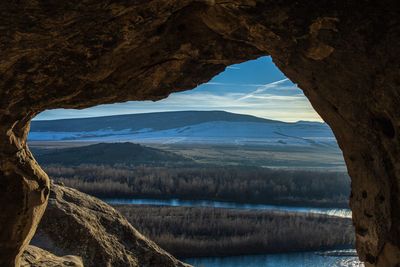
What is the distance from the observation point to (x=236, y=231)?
24.3 meters

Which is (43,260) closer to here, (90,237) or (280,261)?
(90,237)

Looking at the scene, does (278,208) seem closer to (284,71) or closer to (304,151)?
(284,71)

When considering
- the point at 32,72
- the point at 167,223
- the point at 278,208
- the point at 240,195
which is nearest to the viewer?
the point at 32,72

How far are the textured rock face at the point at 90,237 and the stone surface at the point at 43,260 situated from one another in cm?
79

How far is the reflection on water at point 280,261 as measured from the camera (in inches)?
786

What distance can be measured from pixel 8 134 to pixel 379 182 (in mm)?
4232

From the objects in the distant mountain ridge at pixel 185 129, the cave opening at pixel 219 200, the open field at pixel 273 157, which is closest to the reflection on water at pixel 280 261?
the cave opening at pixel 219 200

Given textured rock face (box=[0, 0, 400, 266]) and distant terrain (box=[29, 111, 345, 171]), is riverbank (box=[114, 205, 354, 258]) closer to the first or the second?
textured rock face (box=[0, 0, 400, 266])

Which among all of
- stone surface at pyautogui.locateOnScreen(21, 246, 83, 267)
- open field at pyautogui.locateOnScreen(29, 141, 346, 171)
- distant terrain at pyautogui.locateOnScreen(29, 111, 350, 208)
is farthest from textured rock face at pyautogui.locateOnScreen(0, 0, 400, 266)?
open field at pyautogui.locateOnScreen(29, 141, 346, 171)

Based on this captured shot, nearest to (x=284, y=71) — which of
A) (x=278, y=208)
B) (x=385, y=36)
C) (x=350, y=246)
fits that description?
(x=385, y=36)

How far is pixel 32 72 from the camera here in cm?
658

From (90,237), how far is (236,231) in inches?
564

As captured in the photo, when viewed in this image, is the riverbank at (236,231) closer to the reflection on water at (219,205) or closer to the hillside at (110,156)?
the reflection on water at (219,205)

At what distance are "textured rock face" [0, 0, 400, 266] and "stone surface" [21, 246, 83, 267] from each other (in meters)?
0.82
